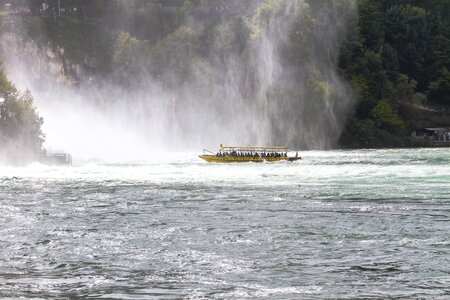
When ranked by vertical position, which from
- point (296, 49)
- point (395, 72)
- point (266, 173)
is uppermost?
point (296, 49)

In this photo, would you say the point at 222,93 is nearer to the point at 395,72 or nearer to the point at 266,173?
the point at 395,72

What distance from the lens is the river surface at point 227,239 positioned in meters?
30.6

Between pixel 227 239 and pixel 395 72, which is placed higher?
pixel 395 72

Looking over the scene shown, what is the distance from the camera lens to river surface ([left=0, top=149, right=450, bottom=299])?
3058cm

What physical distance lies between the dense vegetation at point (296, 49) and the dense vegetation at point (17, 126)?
60345 millimetres

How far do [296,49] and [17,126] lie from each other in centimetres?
6482

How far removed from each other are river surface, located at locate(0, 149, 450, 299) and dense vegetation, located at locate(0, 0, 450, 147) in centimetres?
8731

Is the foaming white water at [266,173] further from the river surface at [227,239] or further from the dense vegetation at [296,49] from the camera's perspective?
the dense vegetation at [296,49]

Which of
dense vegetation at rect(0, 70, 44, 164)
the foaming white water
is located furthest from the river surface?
dense vegetation at rect(0, 70, 44, 164)

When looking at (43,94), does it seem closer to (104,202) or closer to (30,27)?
(30,27)

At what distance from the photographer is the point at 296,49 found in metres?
153

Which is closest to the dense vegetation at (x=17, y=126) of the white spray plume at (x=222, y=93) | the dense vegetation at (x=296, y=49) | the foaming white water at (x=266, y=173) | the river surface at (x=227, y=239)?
the foaming white water at (x=266, y=173)

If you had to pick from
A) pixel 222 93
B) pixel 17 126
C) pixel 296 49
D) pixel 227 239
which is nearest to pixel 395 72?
pixel 296 49

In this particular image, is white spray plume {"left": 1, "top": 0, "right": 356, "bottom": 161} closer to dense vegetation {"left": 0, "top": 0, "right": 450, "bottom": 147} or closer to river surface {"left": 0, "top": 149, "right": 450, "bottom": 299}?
dense vegetation {"left": 0, "top": 0, "right": 450, "bottom": 147}
